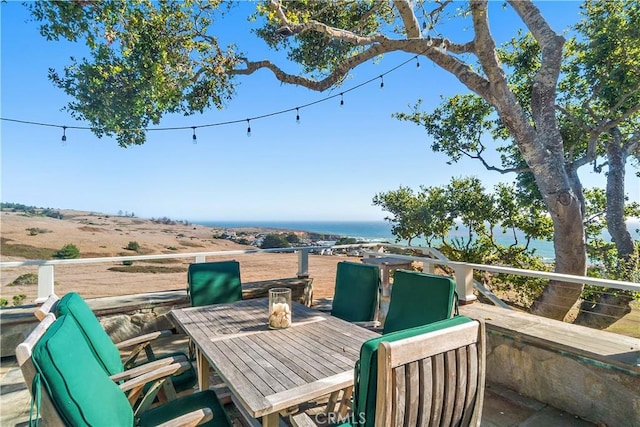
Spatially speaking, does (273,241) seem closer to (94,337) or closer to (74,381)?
(94,337)

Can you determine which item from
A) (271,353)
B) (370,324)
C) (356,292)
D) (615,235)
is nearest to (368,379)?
(271,353)

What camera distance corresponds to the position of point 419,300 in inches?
88.9

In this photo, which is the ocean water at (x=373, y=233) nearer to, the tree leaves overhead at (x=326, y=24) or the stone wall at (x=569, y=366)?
the stone wall at (x=569, y=366)

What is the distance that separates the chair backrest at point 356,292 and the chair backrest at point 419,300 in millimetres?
278

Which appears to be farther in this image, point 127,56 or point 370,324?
point 127,56

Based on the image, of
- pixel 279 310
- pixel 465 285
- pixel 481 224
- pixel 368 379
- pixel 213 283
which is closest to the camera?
pixel 368 379

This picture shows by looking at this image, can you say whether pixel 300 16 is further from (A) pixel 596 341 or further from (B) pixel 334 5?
(A) pixel 596 341

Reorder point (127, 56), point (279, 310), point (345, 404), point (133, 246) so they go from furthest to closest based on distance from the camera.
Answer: point (133, 246) < point (127, 56) < point (279, 310) < point (345, 404)

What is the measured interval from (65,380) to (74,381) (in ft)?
0.15

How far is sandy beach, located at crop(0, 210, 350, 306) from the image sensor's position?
4.61m

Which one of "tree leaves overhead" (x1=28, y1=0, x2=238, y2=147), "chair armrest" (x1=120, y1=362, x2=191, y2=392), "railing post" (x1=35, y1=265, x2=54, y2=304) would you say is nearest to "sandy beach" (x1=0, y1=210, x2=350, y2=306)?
"railing post" (x1=35, y1=265, x2=54, y2=304)

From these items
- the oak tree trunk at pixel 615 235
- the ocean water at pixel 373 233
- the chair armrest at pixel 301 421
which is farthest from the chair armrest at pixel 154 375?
the oak tree trunk at pixel 615 235

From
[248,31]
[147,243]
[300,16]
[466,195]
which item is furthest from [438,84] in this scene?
[147,243]

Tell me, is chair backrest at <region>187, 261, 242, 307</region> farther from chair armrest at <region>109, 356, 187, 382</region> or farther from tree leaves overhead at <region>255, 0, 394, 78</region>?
tree leaves overhead at <region>255, 0, 394, 78</region>
